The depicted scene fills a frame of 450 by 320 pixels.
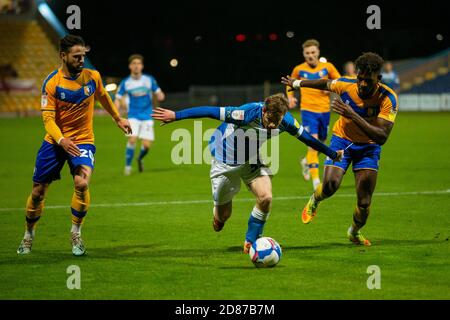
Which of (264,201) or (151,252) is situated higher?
(264,201)

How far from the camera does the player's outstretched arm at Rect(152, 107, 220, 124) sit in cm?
862

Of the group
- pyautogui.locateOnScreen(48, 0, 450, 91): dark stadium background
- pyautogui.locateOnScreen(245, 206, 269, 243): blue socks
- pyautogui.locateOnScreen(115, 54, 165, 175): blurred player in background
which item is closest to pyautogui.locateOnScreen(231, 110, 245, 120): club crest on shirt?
pyautogui.locateOnScreen(245, 206, 269, 243): blue socks

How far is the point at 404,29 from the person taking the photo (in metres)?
51.2

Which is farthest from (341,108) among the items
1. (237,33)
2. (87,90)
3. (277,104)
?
(237,33)

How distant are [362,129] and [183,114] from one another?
201 cm

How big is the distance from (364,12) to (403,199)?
3567 centimetres

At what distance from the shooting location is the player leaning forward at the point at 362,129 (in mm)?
9359

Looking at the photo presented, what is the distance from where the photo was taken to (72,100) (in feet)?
30.7

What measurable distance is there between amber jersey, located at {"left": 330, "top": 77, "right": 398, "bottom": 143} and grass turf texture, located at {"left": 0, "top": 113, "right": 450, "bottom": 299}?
4.35 feet

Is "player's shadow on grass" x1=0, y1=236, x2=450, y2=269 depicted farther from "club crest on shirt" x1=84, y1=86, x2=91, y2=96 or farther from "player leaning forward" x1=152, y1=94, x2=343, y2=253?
"club crest on shirt" x1=84, y1=86, x2=91, y2=96

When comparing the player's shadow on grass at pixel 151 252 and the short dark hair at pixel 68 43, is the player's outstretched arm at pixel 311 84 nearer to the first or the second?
the player's shadow on grass at pixel 151 252

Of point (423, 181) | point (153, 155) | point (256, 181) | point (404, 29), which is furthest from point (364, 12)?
point (256, 181)

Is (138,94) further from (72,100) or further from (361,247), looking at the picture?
(361,247)

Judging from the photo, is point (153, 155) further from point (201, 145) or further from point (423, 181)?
point (423, 181)
